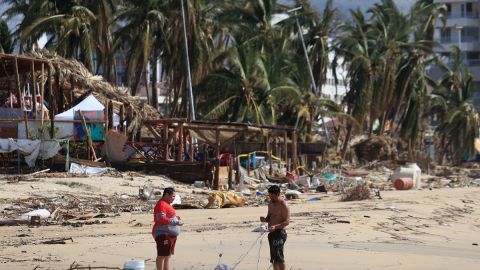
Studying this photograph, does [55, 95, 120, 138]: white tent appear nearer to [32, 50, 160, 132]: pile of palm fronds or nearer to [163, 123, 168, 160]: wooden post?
[32, 50, 160, 132]: pile of palm fronds

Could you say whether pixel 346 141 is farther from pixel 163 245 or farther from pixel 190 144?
pixel 163 245

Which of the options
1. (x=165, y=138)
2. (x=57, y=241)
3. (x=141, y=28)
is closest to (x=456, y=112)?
(x=141, y=28)

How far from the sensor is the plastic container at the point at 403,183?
31.1 meters

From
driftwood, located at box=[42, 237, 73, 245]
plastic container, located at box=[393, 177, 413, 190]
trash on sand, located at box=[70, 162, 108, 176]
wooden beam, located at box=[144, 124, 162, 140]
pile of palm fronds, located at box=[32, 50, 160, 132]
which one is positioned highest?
pile of palm fronds, located at box=[32, 50, 160, 132]

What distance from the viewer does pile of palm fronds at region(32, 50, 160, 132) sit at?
31.6 meters

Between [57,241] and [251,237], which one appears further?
[251,237]

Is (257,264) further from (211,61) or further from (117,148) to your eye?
(211,61)

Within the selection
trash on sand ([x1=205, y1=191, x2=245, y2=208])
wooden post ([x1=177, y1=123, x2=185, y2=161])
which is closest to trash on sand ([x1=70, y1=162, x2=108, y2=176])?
wooden post ([x1=177, y1=123, x2=185, y2=161])

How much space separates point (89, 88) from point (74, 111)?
3.05m

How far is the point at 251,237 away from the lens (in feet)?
47.6

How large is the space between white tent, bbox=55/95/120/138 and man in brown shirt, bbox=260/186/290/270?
18882mm

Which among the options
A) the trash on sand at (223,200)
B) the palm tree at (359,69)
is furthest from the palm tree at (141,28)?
the trash on sand at (223,200)

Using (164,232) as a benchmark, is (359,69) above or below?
above

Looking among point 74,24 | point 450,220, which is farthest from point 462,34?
point 450,220
